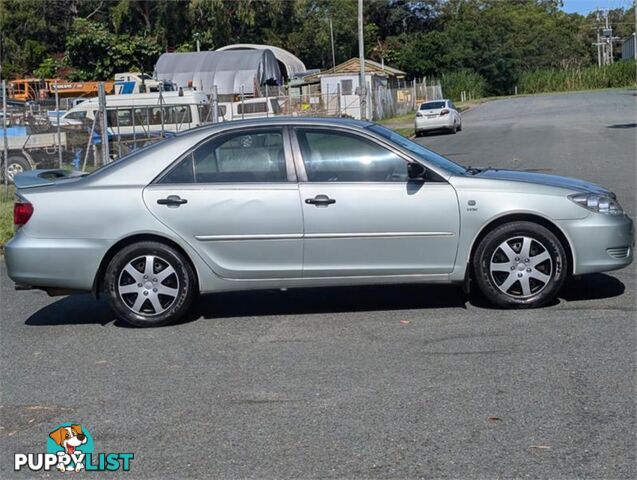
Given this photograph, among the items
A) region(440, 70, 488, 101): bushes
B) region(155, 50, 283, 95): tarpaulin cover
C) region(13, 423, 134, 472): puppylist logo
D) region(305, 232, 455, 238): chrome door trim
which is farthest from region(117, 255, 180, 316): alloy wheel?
region(440, 70, 488, 101): bushes

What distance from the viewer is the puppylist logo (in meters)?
4.88

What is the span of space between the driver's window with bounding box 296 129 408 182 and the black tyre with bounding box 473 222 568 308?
0.87m

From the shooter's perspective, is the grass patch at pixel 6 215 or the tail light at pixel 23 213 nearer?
the tail light at pixel 23 213

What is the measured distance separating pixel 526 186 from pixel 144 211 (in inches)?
119

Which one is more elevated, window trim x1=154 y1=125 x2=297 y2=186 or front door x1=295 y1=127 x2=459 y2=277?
window trim x1=154 y1=125 x2=297 y2=186

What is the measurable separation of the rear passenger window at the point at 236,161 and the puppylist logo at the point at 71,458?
9.52ft

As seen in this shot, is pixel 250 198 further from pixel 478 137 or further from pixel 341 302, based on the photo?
pixel 478 137

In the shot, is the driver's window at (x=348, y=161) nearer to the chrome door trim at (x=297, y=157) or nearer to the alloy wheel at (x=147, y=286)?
the chrome door trim at (x=297, y=157)

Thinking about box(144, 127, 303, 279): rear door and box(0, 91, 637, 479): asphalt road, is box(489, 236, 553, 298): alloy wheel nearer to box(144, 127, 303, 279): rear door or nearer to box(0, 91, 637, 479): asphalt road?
box(0, 91, 637, 479): asphalt road

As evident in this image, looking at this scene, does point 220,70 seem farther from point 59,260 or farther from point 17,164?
point 59,260

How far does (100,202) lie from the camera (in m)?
7.63

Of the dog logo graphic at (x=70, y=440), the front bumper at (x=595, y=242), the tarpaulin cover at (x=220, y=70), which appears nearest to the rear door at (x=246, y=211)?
the front bumper at (x=595, y=242)

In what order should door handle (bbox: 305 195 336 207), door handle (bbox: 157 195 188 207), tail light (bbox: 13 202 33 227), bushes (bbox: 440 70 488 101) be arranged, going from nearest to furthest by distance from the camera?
door handle (bbox: 305 195 336 207), door handle (bbox: 157 195 188 207), tail light (bbox: 13 202 33 227), bushes (bbox: 440 70 488 101)

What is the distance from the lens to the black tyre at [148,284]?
758 centimetres
